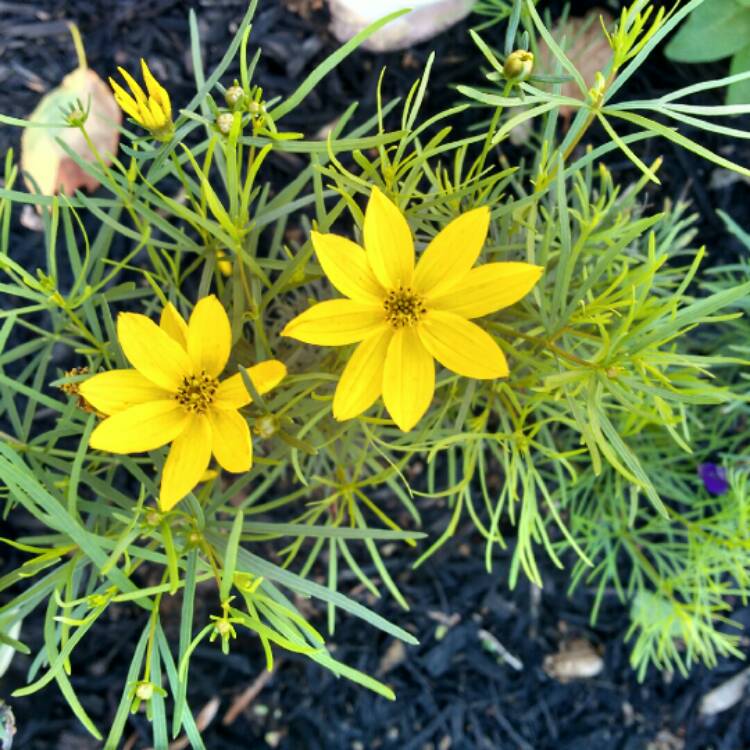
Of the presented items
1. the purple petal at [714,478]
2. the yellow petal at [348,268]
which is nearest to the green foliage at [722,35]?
the purple petal at [714,478]

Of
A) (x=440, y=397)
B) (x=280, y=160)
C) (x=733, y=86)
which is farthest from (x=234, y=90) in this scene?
(x=733, y=86)

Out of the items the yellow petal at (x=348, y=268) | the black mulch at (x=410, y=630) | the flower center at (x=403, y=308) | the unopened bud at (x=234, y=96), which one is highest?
the unopened bud at (x=234, y=96)

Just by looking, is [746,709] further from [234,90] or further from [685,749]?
[234,90]

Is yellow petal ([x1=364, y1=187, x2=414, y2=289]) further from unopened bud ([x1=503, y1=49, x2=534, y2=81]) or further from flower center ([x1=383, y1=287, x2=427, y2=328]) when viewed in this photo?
unopened bud ([x1=503, y1=49, x2=534, y2=81])

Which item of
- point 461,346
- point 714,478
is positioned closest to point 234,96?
point 461,346

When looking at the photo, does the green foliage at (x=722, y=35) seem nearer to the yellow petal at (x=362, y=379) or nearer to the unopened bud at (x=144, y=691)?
the yellow petal at (x=362, y=379)

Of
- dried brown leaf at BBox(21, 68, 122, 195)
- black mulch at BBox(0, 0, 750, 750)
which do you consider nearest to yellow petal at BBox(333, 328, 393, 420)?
black mulch at BBox(0, 0, 750, 750)
